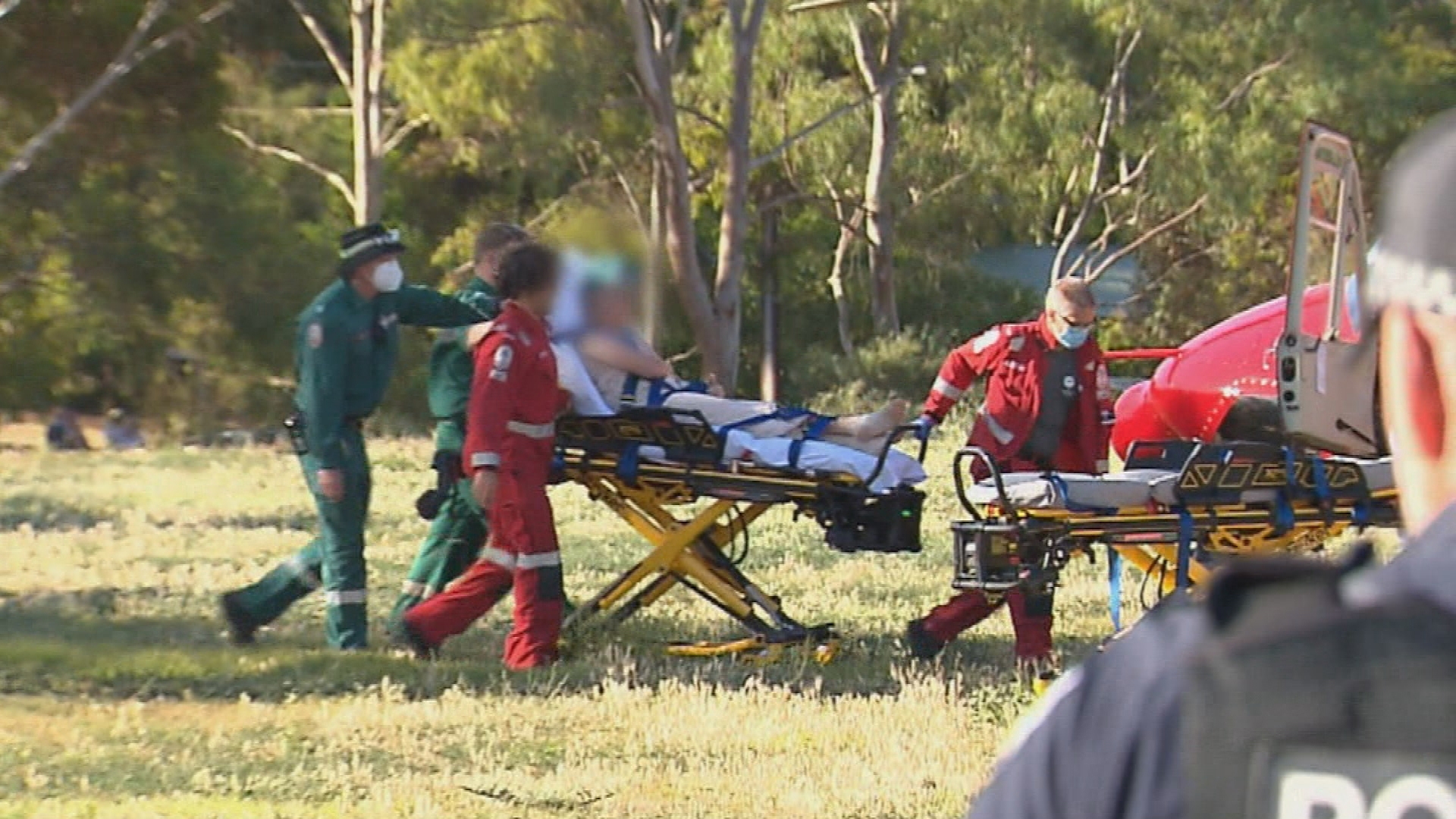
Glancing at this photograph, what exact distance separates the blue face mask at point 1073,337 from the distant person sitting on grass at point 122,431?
26.5 metres

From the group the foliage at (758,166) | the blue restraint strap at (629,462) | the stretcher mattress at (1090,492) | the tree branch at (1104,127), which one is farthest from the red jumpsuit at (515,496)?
the tree branch at (1104,127)

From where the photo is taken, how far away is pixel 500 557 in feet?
31.4

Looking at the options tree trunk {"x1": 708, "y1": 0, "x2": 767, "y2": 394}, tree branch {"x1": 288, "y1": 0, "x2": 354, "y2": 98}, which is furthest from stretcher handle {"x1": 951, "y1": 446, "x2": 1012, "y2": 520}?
tree branch {"x1": 288, "y1": 0, "x2": 354, "y2": 98}

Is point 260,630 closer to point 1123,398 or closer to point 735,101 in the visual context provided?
point 1123,398

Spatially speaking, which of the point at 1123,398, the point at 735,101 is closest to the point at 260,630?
the point at 1123,398

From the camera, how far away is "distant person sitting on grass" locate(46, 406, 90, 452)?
36.0m

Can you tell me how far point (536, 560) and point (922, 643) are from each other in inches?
62.6

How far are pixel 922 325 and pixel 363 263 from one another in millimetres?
33285

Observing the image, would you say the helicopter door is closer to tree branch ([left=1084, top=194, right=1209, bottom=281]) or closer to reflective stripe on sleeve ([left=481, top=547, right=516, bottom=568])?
reflective stripe on sleeve ([left=481, top=547, right=516, bottom=568])

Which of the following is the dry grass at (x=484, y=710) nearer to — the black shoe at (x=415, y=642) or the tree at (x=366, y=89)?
the black shoe at (x=415, y=642)

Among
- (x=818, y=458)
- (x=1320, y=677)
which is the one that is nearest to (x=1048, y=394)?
(x=818, y=458)

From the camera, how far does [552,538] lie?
9.52 metres

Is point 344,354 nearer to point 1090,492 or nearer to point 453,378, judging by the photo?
point 453,378

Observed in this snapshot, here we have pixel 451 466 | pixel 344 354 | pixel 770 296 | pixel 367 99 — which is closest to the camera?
pixel 344 354
